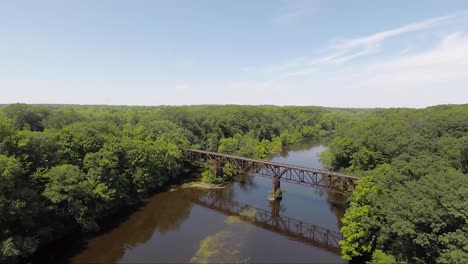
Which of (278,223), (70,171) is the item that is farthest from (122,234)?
(278,223)

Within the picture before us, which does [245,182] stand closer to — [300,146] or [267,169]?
[267,169]

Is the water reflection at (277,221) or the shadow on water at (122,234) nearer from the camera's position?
the shadow on water at (122,234)

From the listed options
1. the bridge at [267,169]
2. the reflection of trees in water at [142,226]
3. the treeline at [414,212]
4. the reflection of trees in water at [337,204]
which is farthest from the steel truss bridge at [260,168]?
the treeline at [414,212]

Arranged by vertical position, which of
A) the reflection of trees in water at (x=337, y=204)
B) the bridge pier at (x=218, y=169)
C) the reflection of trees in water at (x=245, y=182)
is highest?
the bridge pier at (x=218, y=169)

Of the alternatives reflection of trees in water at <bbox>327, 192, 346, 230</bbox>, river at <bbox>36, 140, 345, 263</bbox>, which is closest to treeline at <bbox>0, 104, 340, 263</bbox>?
river at <bbox>36, 140, 345, 263</bbox>

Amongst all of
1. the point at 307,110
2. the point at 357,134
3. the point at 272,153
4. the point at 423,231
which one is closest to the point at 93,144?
the point at 423,231

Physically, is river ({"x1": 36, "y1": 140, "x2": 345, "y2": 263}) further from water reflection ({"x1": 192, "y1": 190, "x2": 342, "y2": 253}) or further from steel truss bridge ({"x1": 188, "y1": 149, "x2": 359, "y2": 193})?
steel truss bridge ({"x1": 188, "y1": 149, "x2": 359, "y2": 193})

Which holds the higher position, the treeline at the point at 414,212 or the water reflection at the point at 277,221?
the treeline at the point at 414,212

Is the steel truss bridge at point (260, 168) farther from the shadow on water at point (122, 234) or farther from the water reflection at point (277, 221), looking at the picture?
the shadow on water at point (122, 234)
